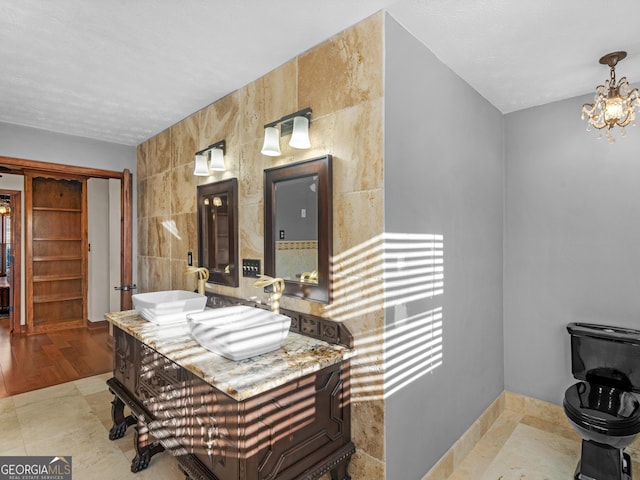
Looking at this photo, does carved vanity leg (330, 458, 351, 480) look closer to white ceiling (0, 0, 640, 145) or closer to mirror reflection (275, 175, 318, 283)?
mirror reflection (275, 175, 318, 283)

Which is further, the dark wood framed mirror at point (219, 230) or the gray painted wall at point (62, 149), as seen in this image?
the gray painted wall at point (62, 149)

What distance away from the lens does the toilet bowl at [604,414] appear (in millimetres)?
1786

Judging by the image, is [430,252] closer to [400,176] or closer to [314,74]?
[400,176]

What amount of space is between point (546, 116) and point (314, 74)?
6.07ft

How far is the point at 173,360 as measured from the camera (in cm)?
165

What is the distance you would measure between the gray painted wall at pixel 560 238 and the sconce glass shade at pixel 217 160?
87.4 inches

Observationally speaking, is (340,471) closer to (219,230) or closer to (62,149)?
(219,230)

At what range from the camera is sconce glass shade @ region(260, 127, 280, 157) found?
2051 mm

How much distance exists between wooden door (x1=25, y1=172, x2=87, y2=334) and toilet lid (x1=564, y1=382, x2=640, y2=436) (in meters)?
5.69

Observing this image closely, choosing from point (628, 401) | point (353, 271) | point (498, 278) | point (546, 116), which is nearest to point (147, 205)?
point (353, 271)

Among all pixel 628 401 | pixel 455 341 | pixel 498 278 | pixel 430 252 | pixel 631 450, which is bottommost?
pixel 631 450

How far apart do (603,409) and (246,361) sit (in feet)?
6.35

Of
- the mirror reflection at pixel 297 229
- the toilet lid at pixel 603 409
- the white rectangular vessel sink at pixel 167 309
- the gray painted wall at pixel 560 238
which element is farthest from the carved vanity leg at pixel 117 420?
the gray painted wall at pixel 560 238

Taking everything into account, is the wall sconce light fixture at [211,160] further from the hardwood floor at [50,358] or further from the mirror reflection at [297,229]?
the hardwood floor at [50,358]
